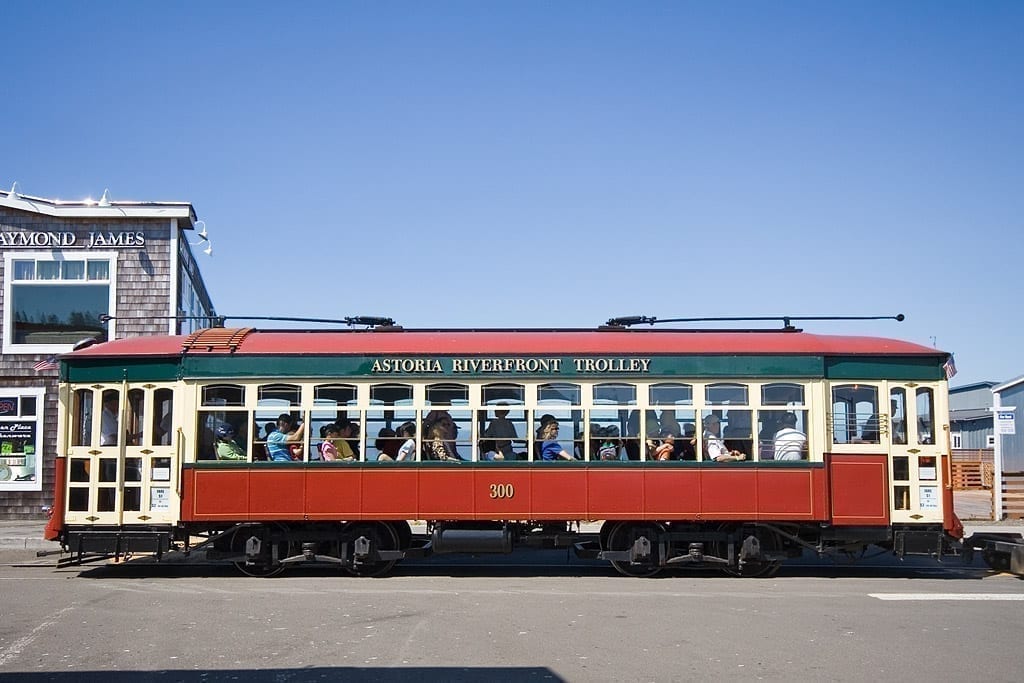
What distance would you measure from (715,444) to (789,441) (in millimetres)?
978

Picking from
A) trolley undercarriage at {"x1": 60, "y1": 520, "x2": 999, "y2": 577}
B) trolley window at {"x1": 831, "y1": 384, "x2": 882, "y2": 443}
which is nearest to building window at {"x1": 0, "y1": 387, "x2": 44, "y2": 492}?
trolley undercarriage at {"x1": 60, "y1": 520, "x2": 999, "y2": 577}

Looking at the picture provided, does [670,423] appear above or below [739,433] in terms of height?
above

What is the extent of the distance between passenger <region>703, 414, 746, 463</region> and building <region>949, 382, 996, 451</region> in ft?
94.9

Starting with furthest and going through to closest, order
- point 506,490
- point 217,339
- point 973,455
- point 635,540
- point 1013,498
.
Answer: point 973,455 < point 1013,498 < point 217,339 < point 635,540 < point 506,490

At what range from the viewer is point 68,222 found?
21188mm

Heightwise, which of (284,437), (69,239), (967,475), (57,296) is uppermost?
(69,239)

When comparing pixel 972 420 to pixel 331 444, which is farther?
pixel 972 420

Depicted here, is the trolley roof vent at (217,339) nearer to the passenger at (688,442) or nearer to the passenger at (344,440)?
the passenger at (344,440)

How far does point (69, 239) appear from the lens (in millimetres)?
21172

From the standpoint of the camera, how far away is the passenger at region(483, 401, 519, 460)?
45.4 feet

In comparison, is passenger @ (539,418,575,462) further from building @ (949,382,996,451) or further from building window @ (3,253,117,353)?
building @ (949,382,996,451)

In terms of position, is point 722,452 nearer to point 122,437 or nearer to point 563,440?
point 563,440

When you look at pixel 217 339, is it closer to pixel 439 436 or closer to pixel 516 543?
pixel 439 436

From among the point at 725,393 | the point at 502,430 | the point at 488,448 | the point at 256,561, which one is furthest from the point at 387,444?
the point at 725,393
